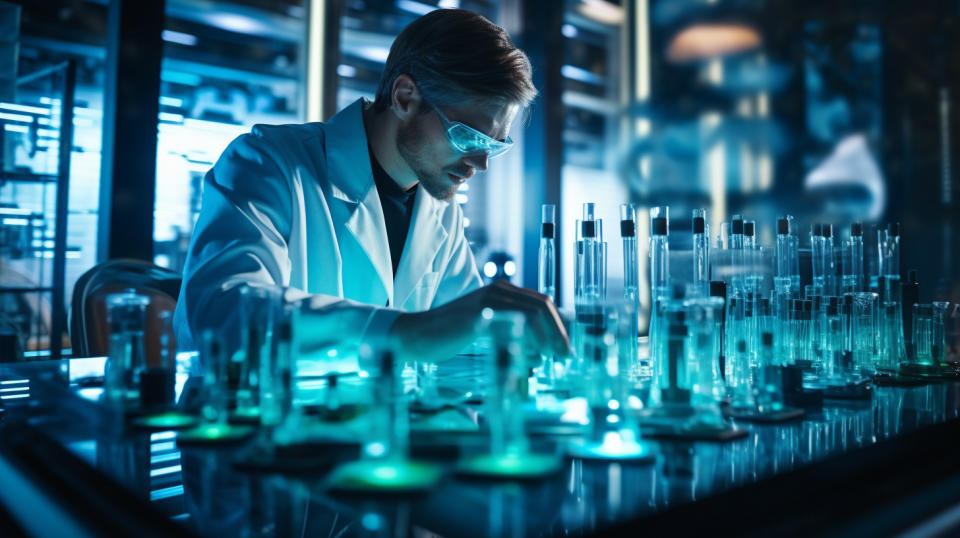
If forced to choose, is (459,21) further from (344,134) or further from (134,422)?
(134,422)

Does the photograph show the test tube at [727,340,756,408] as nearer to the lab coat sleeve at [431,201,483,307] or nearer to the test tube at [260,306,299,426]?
the test tube at [260,306,299,426]

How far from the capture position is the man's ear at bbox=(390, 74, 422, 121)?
2010mm

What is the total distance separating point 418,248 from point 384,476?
167cm

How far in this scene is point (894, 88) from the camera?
427 centimetres

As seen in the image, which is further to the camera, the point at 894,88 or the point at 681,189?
the point at 681,189

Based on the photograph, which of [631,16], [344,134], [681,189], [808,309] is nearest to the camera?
[808,309]

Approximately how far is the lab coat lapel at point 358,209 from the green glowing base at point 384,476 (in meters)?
1.44

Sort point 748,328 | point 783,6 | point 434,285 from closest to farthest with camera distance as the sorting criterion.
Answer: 1. point 748,328
2. point 434,285
3. point 783,6

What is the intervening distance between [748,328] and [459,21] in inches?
45.5

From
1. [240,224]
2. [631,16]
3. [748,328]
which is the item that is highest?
[631,16]

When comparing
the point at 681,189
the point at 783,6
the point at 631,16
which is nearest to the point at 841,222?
the point at 681,189

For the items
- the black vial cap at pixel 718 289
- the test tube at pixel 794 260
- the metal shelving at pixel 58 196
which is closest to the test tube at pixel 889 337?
the test tube at pixel 794 260

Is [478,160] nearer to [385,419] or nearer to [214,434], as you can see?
[214,434]

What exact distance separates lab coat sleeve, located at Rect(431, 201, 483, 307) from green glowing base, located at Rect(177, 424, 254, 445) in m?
1.58
